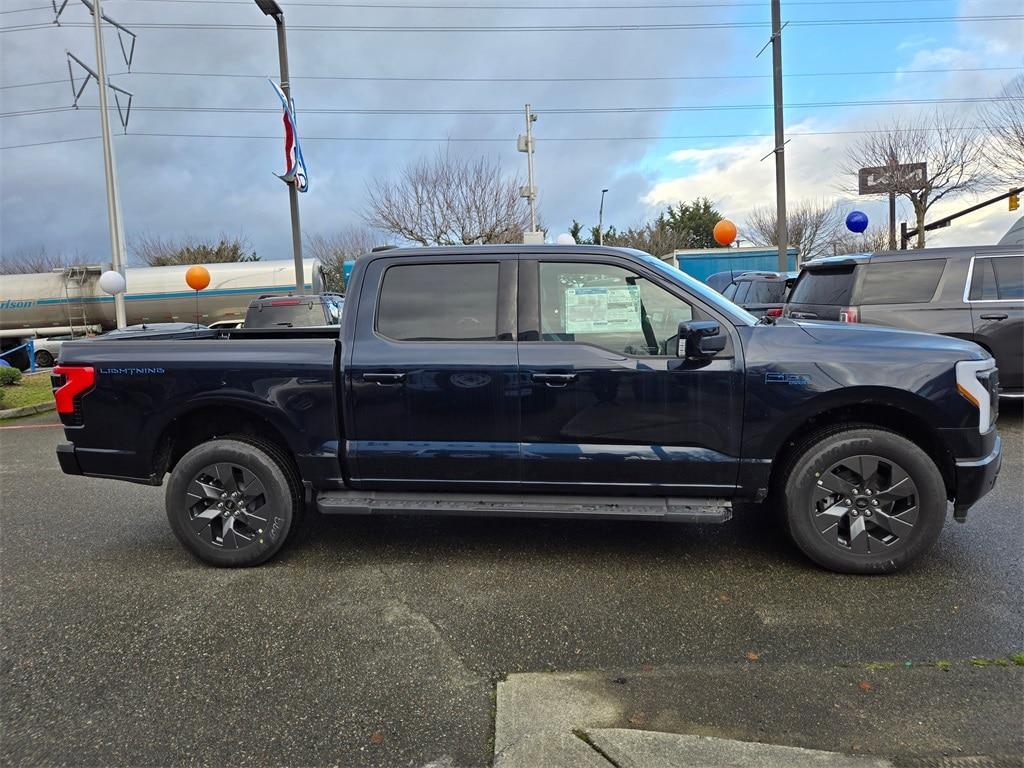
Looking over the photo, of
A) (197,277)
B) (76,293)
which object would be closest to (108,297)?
(76,293)

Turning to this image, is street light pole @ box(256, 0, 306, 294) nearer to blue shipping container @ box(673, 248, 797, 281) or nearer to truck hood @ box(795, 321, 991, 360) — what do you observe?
truck hood @ box(795, 321, 991, 360)

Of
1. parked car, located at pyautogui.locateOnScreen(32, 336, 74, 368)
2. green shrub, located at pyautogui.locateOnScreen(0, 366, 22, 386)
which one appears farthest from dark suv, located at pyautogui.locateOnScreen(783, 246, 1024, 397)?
parked car, located at pyautogui.locateOnScreen(32, 336, 74, 368)

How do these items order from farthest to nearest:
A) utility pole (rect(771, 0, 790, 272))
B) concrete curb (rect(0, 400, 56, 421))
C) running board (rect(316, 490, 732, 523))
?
utility pole (rect(771, 0, 790, 272))
concrete curb (rect(0, 400, 56, 421))
running board (rect(316, 490, 732, 523))

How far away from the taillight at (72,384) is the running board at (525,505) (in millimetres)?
1593

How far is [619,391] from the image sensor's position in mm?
3643

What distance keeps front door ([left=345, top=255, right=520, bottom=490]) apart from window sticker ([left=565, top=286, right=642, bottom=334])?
1.20ft

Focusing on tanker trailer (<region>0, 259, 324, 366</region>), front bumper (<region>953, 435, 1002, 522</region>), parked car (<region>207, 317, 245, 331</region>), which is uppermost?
tanker trailer (<region>0, 259, 324, 366</region>)

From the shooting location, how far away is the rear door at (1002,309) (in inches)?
276

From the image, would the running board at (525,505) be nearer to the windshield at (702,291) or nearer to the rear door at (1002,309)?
the windshield at (702,291)

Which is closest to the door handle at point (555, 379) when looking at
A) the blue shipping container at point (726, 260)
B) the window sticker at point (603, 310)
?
the window sticker at point (603, 310)

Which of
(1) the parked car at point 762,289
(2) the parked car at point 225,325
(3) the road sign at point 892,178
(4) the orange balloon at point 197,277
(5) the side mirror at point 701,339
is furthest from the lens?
(3) the road sign at point 892,178

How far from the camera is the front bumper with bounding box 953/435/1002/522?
3.54m

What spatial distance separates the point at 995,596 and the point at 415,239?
2640cm

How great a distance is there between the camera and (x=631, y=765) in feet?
7.40
